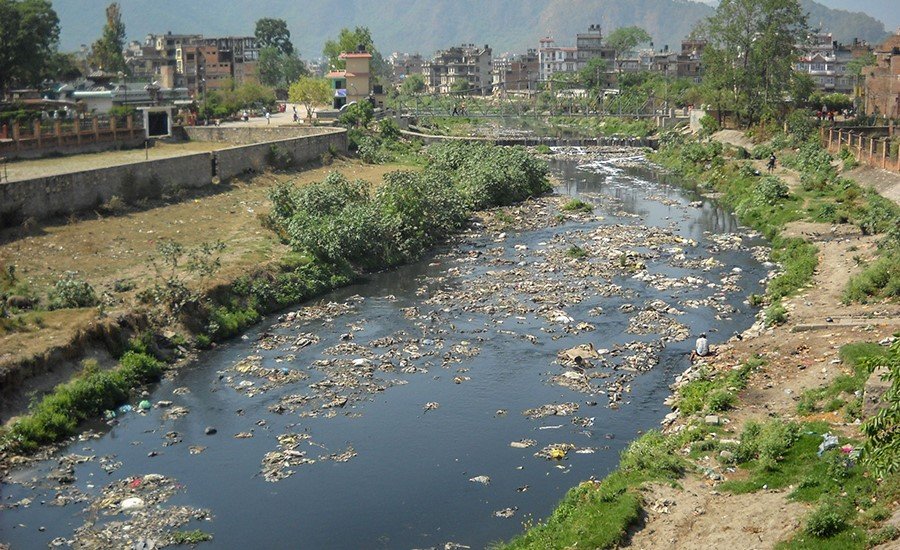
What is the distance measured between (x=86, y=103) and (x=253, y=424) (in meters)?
41.2

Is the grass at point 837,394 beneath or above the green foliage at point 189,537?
above

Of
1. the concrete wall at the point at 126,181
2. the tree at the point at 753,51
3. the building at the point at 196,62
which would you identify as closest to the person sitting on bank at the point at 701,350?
the concrete wall at the point at 126,181

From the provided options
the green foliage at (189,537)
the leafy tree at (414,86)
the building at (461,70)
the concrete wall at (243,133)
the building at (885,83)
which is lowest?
the green foliage at (189,537)

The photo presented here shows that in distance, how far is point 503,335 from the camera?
77.4ft

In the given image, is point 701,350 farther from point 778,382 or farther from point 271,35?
point 271,35

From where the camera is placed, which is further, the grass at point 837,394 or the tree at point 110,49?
the tree at point 110,49

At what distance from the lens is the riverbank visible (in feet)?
42.5

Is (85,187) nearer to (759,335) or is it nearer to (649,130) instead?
(759,335)

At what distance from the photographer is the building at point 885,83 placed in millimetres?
62875

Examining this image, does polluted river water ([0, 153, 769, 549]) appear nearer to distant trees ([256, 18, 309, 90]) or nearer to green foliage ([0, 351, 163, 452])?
green foliage ([0, 351, 163, 452])

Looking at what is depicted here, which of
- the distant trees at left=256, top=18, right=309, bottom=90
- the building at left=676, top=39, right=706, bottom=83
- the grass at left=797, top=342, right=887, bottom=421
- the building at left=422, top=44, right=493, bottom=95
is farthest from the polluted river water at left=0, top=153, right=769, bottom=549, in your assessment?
the building at left=422, top=44, right=493, bottom=95

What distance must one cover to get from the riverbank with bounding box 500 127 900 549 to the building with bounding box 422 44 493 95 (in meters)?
130

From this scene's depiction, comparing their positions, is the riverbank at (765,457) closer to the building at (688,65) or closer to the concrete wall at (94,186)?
the concrete wall at (94,186)

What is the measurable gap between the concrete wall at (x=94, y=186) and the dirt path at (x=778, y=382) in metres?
18.9
